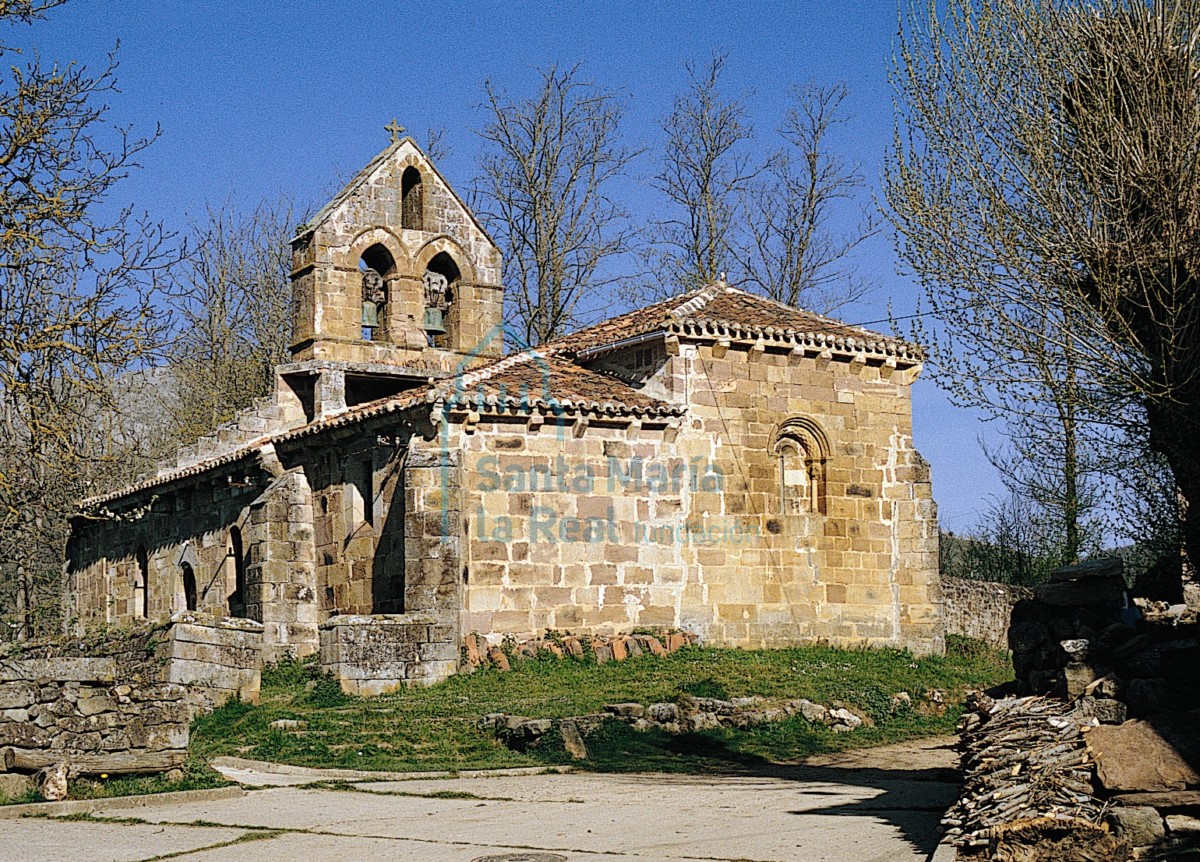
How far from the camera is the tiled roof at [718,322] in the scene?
21.4 meters

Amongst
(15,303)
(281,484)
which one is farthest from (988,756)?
(281,484)

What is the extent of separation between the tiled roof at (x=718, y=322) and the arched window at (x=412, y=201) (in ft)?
12.2

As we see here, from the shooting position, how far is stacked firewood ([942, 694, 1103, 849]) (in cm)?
828

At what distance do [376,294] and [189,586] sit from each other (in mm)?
6885

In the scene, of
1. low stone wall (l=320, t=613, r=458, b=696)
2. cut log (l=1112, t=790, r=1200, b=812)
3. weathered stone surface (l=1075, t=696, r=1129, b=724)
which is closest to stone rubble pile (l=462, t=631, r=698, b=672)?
low stone wall (l=320, t=613, r=458, b=696)

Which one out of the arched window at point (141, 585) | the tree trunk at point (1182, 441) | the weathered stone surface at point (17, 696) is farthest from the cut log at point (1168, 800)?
the arched window at point (141, 585)

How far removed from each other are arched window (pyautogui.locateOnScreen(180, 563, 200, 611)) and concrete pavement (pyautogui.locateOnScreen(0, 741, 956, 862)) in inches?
554

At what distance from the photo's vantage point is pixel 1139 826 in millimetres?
8000

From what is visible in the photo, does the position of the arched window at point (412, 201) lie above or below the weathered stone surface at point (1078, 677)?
above

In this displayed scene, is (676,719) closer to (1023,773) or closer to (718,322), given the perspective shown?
(1023,773)

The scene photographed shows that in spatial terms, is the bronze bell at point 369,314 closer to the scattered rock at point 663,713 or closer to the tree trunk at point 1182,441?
the scattered rock at point 663,713

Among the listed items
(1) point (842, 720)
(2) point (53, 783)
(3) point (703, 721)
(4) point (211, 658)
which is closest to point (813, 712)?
(1) point (842, 720)

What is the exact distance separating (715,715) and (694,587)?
5126 mm

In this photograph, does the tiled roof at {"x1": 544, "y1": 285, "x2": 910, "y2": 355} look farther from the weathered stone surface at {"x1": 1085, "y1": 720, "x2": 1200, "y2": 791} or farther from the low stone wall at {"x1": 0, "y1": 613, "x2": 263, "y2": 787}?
the weathered stone surface at {"x1": 1085, "y1": 720, "x2": 1200, "y2": 791}
